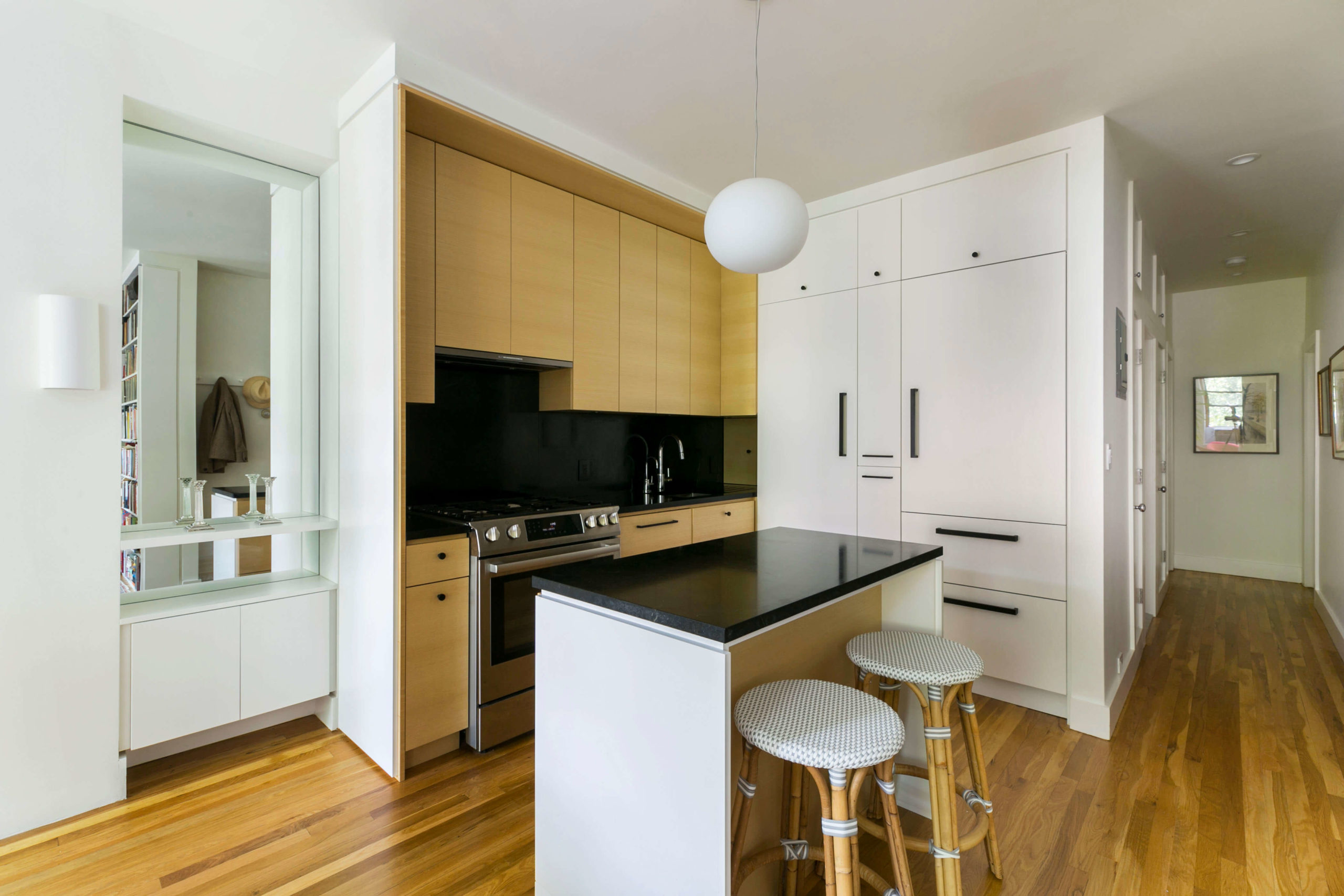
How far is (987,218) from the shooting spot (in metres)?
2.94

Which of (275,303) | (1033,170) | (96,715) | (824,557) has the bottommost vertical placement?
(96,715)

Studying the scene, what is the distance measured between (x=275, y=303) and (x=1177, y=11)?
3.33m

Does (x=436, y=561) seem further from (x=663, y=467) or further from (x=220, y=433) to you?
(x=663, y=467)

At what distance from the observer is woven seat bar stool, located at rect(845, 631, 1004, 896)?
155 centimetres

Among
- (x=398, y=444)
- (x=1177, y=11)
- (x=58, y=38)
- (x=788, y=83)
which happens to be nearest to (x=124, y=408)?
(x=398, y=444)

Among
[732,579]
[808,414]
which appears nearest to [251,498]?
[732,579]

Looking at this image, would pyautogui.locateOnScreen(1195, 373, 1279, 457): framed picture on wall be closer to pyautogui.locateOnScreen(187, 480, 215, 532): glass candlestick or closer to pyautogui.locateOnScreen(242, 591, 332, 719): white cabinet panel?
pyautogui.locateOnScreen(242, 591, 332, 719): white cabinet panel

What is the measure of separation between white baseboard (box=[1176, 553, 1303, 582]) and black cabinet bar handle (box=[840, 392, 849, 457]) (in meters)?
4.54

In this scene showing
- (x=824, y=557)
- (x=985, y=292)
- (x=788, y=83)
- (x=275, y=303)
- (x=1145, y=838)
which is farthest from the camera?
(x=985, y=292)

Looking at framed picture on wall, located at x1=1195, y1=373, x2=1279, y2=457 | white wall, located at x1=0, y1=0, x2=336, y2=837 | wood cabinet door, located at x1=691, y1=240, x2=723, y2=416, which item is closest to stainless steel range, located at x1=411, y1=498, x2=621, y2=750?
white wall, located at x1=0, y1=0, x2=336, y2=837

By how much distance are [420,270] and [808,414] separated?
210 centimetres

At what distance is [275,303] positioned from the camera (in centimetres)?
264

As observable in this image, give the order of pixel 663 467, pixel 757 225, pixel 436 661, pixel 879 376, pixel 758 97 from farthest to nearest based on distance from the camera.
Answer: pixel 663 467 → pixel 879 376 → pixel 758 97 → pixel 436 661 → pixel 757 225

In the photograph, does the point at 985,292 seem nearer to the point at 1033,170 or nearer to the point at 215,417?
the point at 1033,170
